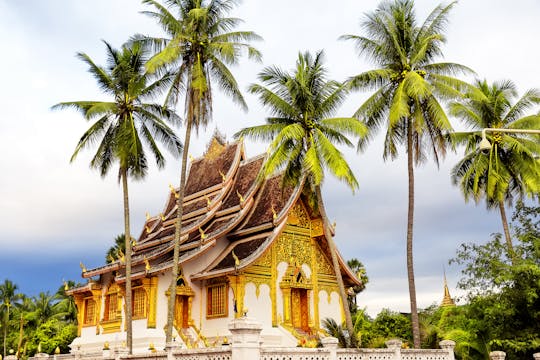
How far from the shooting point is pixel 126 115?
829 inches

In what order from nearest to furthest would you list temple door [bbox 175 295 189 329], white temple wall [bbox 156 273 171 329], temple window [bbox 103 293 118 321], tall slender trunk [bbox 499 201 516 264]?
tall slender trunk [bbox 499 201 516 264], white temple wall [bbox 156 273 171 329], temple door [bbox 175 295 189 329], temple window [bbox 103 293 118 321]

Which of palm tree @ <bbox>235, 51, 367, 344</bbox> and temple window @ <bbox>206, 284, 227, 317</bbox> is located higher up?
palm tree @ <bbox>235, 51, 367, 344</bbox>

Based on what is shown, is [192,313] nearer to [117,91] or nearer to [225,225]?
[225,225]

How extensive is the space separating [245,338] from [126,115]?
12.0m

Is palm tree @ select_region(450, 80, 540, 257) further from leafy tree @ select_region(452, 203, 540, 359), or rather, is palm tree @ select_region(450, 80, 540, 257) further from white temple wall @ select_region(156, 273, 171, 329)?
white temple wall @ select_region(156, 273, 171, 329)

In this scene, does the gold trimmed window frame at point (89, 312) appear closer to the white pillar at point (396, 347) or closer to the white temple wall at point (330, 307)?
the white temple wall at point (330, 307)

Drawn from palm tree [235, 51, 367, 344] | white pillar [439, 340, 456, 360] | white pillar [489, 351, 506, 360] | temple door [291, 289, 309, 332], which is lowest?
white pillar [489, 351, 506, 360]

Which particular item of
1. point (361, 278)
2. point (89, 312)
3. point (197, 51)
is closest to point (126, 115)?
point (197, 51)

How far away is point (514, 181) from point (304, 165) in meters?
10.9

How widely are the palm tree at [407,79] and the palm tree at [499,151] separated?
162 inches

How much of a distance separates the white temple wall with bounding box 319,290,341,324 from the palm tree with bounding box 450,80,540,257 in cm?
703

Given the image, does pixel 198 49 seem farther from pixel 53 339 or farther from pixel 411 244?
pixel 53 339

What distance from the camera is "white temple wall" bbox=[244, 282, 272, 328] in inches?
850

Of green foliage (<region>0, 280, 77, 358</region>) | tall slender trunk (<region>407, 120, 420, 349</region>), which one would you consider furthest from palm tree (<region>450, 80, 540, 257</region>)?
green foliage (<region>0, 280, 77, 358</region>)
